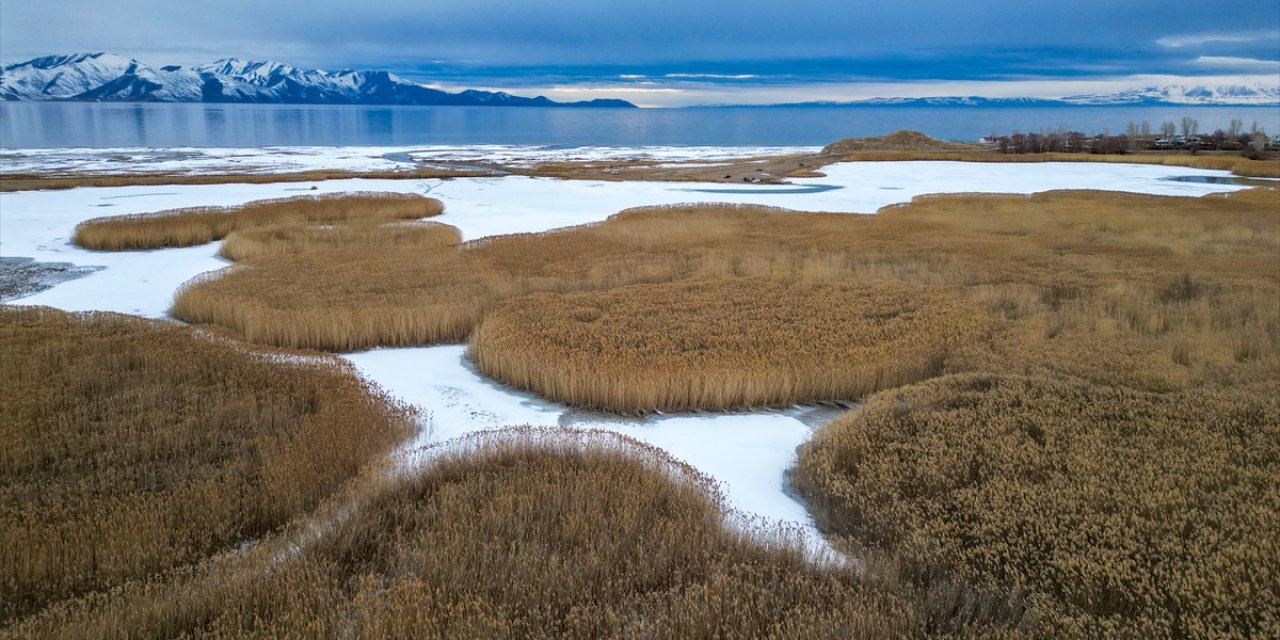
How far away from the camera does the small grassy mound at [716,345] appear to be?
925 centimetres

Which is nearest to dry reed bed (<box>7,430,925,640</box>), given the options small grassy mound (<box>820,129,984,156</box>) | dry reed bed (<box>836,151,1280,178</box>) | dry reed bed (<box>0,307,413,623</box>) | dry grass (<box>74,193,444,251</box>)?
dry reed bed (<box>0,307,413,623</box>)

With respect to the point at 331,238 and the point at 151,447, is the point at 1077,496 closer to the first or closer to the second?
the point at 151,447

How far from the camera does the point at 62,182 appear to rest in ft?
119

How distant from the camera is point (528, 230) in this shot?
2438cm

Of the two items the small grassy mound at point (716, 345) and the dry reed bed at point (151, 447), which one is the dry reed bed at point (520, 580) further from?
the small grassy mound at point (716, 345)

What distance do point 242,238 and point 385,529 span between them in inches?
736

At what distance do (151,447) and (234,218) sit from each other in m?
20.7

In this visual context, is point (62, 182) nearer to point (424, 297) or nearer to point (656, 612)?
point (424, 297)

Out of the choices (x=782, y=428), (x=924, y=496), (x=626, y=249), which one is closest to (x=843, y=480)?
(x=924, y=496)

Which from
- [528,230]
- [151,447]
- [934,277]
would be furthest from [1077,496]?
[528,230]

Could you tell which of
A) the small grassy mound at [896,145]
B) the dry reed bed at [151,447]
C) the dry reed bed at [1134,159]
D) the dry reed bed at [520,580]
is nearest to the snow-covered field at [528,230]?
the dry reed bed at [520,580]

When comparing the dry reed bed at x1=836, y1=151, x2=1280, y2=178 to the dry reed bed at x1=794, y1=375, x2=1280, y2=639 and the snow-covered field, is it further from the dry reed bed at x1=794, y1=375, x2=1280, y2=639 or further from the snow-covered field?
the dry reed bed at x1=794, y1=375, x2=1280, y2=639

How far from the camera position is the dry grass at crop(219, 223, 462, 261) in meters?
20.0

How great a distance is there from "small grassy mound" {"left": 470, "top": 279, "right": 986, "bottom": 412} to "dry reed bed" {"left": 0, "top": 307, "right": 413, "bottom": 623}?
237 cm
